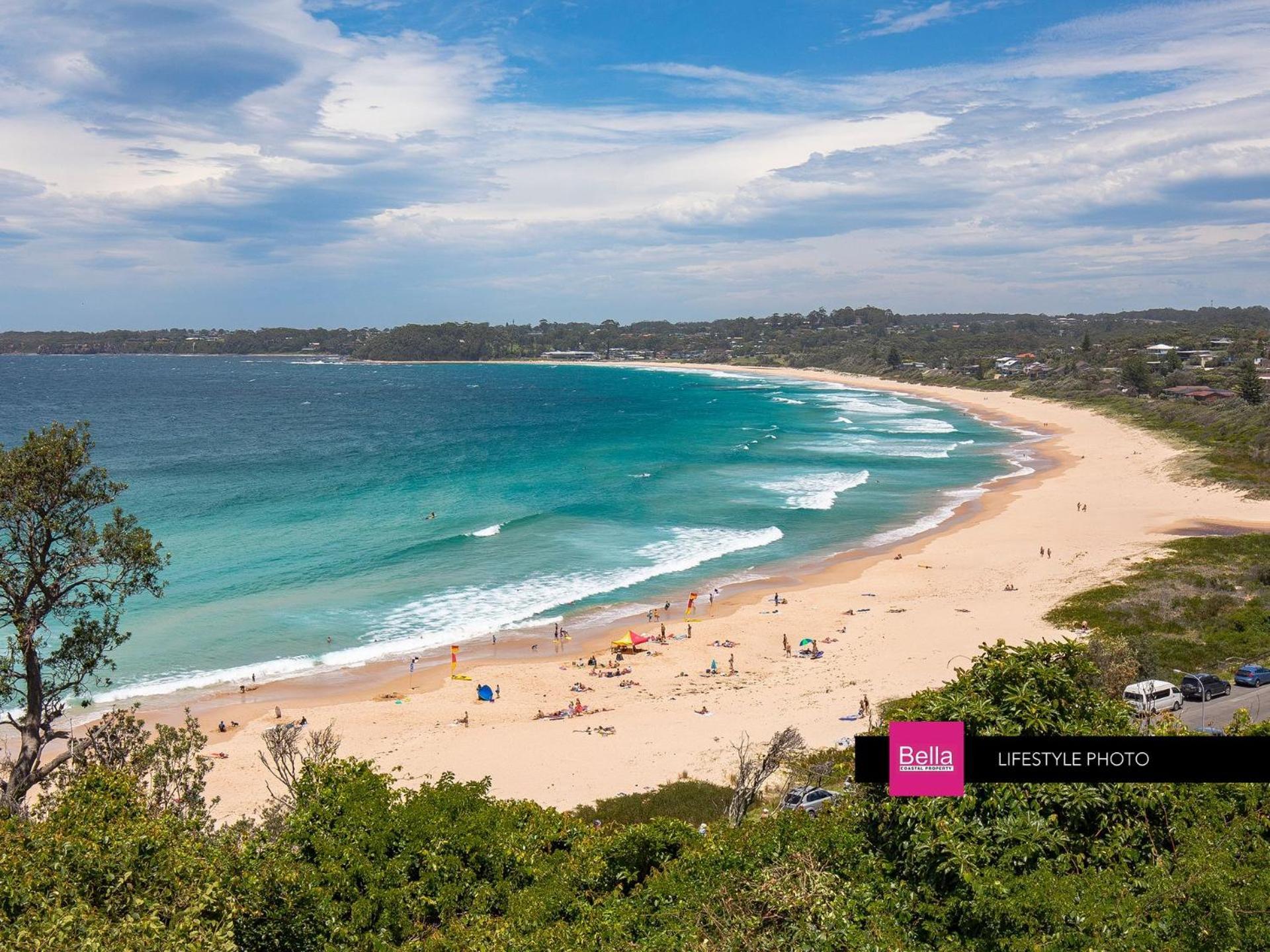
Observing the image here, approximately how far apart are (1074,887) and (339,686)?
2452 cm

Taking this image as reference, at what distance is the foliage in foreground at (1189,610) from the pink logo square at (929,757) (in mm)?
19472

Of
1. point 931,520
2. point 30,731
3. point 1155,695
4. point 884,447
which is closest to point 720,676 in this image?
point 1155,695

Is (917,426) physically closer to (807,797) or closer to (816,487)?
(816,487)

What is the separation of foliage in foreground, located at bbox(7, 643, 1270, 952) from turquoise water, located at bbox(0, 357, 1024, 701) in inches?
783

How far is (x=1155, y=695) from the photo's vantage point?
2014 centimetres

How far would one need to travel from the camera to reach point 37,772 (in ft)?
42.7

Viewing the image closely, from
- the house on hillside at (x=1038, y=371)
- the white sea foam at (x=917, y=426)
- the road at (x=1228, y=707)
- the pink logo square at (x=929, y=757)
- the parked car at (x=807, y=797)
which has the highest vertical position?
the house on hillside at (x=1038, y=371)

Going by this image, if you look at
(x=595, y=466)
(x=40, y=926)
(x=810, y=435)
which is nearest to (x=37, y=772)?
(x=40, y=926)

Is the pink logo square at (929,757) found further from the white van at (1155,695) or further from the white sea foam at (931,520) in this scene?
the white sea foam at (931,520)

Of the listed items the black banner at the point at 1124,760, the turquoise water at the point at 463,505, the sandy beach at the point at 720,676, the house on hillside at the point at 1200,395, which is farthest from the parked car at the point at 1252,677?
the house on hillside at the point at 1200,395

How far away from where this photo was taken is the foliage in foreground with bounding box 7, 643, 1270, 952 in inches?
289

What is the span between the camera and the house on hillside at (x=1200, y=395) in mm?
82688

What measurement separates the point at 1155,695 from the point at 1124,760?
59.9ft

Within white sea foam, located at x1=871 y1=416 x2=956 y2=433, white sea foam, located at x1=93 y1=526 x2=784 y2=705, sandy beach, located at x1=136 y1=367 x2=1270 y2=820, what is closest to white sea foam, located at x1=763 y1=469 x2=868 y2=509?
white sea foam, located at x1=93 y1=526 x2=784 y2=705
